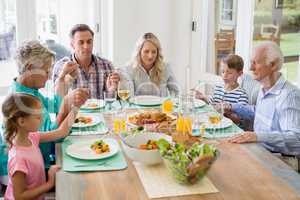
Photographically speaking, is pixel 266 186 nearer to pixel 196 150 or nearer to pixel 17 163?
pixel 196 150

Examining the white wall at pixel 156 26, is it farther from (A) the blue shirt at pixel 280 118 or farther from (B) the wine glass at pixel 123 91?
(A) the blue shirt at pixel 280 118

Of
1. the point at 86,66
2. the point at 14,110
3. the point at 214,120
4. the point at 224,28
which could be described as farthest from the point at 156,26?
the point at 14,110

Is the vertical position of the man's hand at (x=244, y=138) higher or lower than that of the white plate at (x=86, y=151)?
higher

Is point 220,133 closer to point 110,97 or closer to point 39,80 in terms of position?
point 110,97

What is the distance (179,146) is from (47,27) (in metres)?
2.73

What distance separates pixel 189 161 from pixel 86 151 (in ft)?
1.75

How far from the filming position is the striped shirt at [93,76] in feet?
9.37

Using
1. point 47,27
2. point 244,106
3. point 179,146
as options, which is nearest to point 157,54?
point 244,106

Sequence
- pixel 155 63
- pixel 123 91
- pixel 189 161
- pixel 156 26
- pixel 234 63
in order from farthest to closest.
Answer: pixel 156 26 < pixel 155 63 < pixel 234 63 < pixel 123 91 < pixel 189 161

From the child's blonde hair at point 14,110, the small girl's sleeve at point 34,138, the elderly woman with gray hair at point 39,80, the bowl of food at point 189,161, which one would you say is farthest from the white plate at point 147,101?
the bowl of food at point 189,161

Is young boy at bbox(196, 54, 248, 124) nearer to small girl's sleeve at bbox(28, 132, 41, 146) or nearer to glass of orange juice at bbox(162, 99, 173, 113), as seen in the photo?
glass of orange juice at bbox(162, 99, 173, 113)

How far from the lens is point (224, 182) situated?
4.82 feet

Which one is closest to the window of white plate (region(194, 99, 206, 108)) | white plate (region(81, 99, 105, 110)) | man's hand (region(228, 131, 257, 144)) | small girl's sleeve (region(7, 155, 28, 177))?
white plate (region(194, 99, 206, 108))

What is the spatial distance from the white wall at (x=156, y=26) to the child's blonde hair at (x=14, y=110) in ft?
7.41
